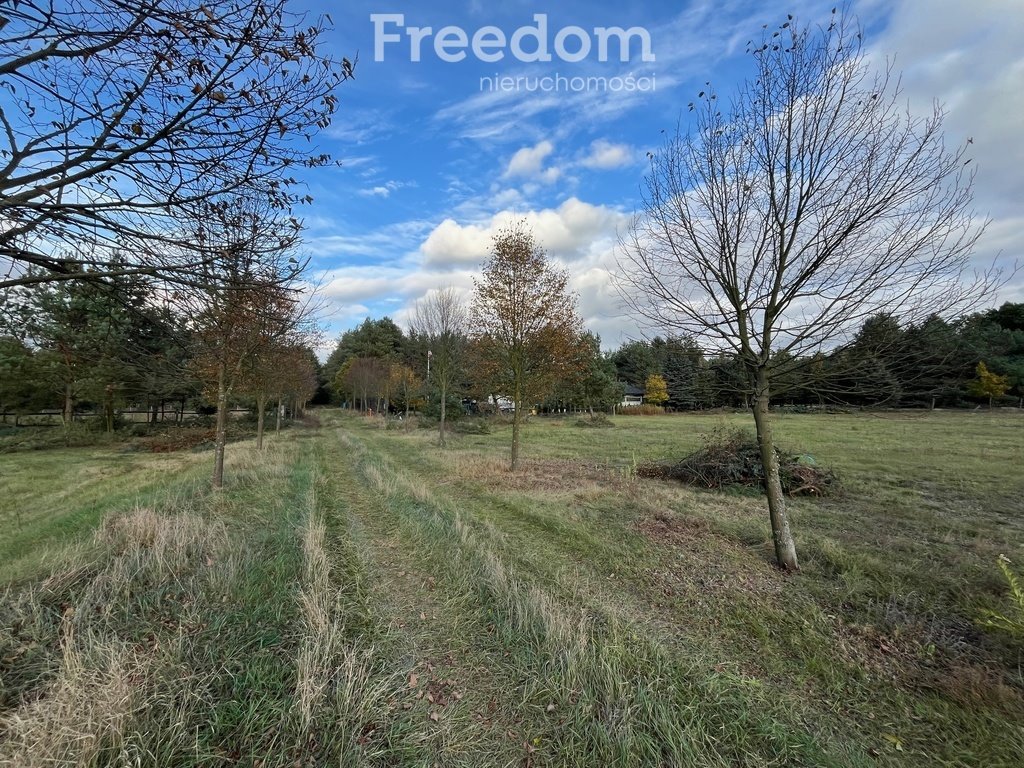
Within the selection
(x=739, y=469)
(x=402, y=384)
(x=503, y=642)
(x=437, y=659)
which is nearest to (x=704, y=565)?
(x=503, y=642)

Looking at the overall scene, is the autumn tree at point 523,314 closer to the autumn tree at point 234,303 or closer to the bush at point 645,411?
the autumn tree at point 234,303

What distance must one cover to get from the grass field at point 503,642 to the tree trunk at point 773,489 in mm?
258

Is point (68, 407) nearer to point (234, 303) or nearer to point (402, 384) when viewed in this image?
point (402, 384)

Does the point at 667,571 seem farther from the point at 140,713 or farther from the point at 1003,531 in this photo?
the point at 1003,531

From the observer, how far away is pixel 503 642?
353 centimetres

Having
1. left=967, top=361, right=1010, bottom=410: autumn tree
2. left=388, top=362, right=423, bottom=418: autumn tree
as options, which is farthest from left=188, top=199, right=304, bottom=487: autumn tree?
left=967, top=361, right=1010, bottom=410: autumn tree

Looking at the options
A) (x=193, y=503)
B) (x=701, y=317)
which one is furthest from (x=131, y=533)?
(x=701, y=317)

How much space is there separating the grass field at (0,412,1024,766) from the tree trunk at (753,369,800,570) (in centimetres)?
26

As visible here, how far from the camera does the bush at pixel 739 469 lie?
9.31 m

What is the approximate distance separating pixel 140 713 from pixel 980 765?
482 centimetres

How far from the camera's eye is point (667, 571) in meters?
5.08

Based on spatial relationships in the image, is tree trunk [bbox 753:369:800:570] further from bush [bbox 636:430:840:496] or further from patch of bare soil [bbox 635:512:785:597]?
bush [bbox 636:430:840:496]

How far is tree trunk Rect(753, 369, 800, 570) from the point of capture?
5.23 metres

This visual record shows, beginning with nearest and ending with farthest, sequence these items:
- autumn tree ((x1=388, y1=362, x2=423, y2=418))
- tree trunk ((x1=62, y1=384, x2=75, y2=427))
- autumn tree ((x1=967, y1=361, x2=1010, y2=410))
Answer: tree trunk ((x1=62, y1=384, x2=75, y2=427)) < autumn tree ((x1=388, y1=362, x2=423, y2=418)) < autumn tree ((x1=967, y1=361, x2=1010, y2=410))
